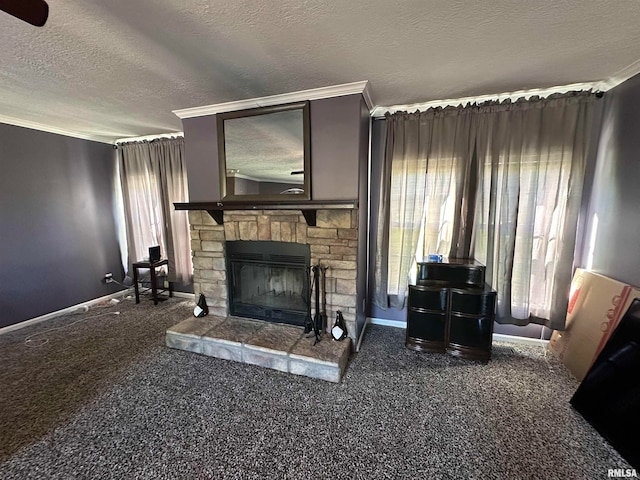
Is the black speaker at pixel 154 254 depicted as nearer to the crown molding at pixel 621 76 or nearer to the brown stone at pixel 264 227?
the brown stone at pixel 264 227

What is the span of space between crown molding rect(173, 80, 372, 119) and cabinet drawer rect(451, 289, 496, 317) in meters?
1.90

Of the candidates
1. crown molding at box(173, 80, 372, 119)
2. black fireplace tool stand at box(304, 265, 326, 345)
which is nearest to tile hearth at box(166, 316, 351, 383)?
black fireplace tool stand at box(304, 265, 326, 345)

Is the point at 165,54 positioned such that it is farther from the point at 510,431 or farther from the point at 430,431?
the point at 510,431

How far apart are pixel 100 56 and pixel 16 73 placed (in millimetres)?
808

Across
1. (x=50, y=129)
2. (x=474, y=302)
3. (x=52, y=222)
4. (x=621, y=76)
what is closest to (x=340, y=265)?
(x=474, y=302)

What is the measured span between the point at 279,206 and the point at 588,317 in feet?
9.05

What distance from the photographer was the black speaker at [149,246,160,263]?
3.53 meters

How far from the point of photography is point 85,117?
281cm

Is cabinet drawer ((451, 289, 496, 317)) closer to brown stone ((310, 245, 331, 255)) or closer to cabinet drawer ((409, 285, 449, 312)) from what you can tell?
cabinet drawer ((409, 285, 449, 312))

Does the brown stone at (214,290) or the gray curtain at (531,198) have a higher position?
the gray curtain at (531,198)

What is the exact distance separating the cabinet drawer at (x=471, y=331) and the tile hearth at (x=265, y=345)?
0.96 metres

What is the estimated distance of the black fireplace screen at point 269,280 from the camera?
2.54 m

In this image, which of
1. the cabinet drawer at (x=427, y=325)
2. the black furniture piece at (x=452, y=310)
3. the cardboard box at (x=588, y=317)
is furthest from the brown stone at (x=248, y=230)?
the cardboard box at (x=588, y=317)

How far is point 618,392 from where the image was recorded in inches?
61.5
